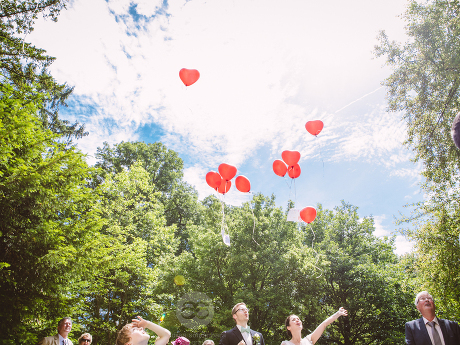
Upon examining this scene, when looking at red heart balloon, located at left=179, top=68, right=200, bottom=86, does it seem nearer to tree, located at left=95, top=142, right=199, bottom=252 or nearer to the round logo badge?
the round logo badge

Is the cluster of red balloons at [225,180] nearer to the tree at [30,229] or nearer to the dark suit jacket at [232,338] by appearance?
the tree at [30,229]

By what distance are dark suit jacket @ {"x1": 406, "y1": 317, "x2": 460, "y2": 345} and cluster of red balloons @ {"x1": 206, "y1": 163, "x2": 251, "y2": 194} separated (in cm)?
508

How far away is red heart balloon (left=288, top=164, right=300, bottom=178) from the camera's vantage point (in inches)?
316

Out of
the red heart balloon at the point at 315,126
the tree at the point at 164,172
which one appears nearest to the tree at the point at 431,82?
the red heart balloon at the point at 315,126

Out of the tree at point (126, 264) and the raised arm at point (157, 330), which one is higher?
the tree at point (126, 264)

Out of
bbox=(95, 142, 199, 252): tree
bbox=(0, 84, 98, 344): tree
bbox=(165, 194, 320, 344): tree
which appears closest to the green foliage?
bbox=(165, 194, 320, 344): tree

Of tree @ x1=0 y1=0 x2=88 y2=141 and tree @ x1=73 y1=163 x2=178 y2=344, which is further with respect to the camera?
tree @ x1=73 y1=163 x2=178 y2=344

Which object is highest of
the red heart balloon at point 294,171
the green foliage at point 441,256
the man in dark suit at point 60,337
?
the red heart balloon at point 294,171

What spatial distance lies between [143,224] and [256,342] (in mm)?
13028

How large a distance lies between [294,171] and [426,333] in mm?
5140

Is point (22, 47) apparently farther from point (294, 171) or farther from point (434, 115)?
point (434, 115)

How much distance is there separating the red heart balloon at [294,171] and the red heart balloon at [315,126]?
1.16 m

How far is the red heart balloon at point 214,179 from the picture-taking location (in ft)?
26.5

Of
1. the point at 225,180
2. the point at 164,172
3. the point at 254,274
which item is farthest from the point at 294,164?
the point at 164,172
